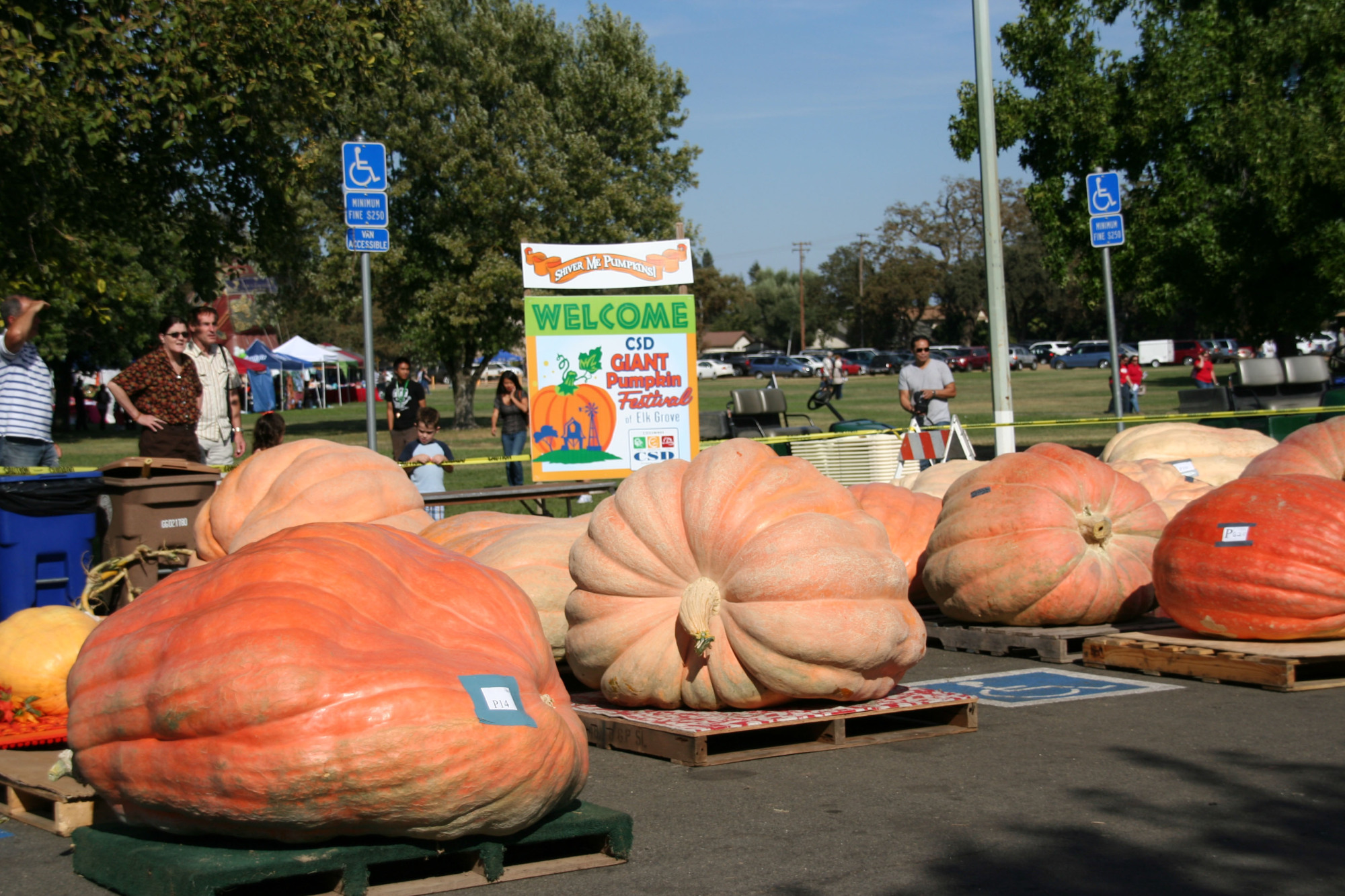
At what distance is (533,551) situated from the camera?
6.68m

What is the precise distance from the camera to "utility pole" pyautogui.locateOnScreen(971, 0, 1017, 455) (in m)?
12.8

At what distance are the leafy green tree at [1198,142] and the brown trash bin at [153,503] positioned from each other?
555 inches

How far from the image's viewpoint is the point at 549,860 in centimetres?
411

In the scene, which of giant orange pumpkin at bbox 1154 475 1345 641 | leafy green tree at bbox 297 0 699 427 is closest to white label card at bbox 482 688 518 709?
giant orange pumpkin at bbox 1154 475 1345 641

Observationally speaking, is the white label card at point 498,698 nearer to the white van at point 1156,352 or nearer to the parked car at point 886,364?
the white van at point 1156,352

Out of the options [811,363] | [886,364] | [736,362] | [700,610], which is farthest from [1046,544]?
[736,362]

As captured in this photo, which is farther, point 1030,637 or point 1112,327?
point 1112,327

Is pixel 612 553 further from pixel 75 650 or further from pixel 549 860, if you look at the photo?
pixel 75 650

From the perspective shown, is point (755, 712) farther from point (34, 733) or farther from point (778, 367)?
point (778, 367)

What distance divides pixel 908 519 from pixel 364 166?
17.1 ft

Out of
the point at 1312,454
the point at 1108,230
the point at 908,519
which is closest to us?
the point at 1312,454

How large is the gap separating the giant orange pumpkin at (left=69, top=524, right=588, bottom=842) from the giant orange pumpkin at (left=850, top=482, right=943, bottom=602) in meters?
4.78

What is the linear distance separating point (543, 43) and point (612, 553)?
99.0 feet

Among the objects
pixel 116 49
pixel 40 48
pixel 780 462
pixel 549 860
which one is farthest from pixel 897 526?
pixel 40 48
